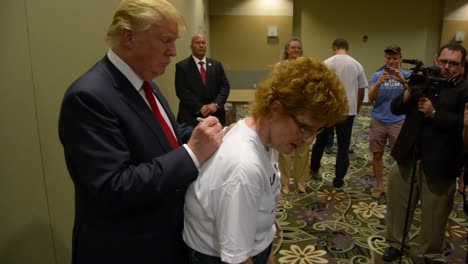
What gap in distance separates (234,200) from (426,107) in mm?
1717

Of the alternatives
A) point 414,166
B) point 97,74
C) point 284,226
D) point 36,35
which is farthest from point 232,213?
point 284,226

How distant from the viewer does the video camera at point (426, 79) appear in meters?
2.06

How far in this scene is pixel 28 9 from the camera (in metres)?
1.44

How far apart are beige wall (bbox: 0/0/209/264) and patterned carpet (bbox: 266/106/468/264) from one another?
1535mm

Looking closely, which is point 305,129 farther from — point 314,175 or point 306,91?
point 314,175

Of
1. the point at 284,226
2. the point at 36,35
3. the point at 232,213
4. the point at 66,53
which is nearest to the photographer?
the point at 232,213

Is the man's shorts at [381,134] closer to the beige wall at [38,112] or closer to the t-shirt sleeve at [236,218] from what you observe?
the beige wall at [38,112]

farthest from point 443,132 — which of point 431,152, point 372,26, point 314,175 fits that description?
point 372,26

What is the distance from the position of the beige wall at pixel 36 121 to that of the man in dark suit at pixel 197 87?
1918 millimetres

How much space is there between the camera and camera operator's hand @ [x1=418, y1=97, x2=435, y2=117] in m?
2.10

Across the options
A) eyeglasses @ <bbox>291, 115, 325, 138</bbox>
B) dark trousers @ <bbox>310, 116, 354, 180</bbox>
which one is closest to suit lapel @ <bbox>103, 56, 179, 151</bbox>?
eyeglasses @ <bbox>291, 115, 325, 138</bbox>

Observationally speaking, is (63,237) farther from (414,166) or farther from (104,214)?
(414,166)

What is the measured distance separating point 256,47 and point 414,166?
7042 millimetres

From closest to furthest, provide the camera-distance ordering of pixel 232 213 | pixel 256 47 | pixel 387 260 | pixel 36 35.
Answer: pixel 232 213, pixel 36 35, pixel 387 260, pixel 256 47
